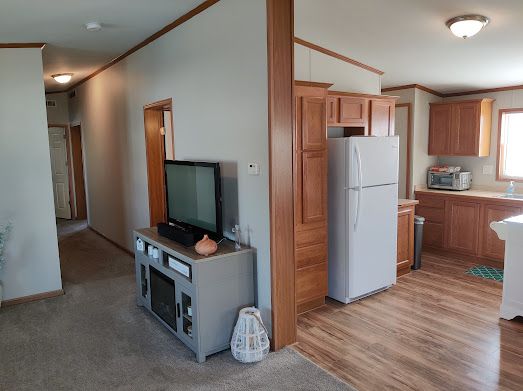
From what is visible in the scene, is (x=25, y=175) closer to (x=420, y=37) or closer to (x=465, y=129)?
(x=420, y=37)

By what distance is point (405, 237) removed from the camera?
14.9ft

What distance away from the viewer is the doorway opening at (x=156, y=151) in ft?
15.0

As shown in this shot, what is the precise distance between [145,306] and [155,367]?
1.02m

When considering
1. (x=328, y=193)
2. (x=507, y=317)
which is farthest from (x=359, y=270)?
(x=507, y=317)

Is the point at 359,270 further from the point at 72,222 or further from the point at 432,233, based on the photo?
the point at 72,222

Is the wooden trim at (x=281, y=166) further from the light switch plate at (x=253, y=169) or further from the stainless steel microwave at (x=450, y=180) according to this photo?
the stainless steel microwave at (x=450, y=180)

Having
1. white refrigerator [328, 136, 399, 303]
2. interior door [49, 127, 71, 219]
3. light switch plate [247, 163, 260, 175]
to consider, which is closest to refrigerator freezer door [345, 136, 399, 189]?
white refrigerator [328, 136, 399, 303]

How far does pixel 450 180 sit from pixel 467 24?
305 centimetres

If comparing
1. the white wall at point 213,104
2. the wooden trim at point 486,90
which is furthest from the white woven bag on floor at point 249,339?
the wooden trim at point 486,90

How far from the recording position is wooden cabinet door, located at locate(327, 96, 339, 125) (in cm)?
400

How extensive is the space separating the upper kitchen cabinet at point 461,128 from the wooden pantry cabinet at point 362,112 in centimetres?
156

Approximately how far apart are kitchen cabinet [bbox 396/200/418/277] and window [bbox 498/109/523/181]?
6.22 feet

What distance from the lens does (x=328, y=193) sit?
152 inches

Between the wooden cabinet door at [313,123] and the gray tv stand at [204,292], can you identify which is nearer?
the gray tv stand at [204,292]
